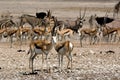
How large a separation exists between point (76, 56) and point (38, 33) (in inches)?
209

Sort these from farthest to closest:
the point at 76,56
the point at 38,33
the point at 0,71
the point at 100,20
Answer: the point at 100,20, the point at 38,33, the point at 76,56, the point at 0,71

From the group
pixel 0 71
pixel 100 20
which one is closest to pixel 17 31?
pixel 0 71

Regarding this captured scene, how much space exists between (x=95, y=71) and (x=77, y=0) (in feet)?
184

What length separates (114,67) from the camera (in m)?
14.5

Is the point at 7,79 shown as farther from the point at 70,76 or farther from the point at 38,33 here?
the point at 38,33

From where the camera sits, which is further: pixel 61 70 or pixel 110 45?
pixel 110 45

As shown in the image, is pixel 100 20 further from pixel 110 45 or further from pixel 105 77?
pixel 105 77

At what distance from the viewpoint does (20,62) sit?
50.7ft

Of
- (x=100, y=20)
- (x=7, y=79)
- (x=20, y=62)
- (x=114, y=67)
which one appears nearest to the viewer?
(x=7, y=79)

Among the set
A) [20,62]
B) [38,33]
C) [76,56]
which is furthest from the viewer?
[38,33]

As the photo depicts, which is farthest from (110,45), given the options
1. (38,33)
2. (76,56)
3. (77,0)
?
(77,0)

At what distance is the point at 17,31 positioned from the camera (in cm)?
2217

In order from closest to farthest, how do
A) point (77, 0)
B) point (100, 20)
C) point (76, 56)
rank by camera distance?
point (76, 56), point (100, 20), point (77, 0)

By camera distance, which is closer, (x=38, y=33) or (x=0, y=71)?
(x=0, y=71)
